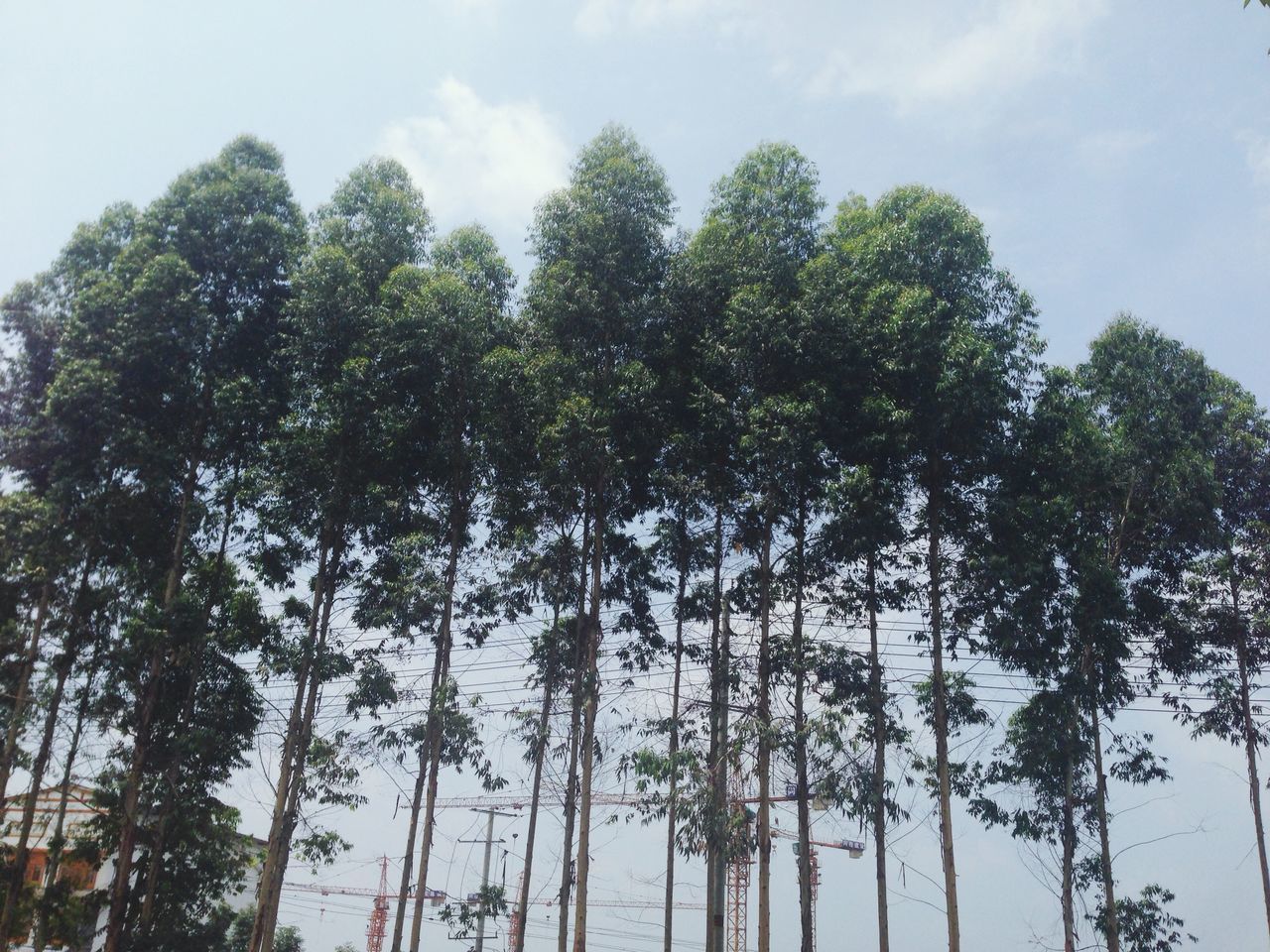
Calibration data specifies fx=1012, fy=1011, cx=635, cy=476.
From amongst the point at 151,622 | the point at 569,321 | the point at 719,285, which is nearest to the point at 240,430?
the point at 151,622

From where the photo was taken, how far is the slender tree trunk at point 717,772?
1463 cm

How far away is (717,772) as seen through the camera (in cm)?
1507

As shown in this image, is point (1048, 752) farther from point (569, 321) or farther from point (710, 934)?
point (569, 321)

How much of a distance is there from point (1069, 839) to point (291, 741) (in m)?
13.1

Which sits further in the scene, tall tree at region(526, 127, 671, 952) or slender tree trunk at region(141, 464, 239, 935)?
slender tree trunk at region(141, 464, 239, 935)

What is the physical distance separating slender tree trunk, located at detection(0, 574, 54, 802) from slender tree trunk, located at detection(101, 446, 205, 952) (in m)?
1.90

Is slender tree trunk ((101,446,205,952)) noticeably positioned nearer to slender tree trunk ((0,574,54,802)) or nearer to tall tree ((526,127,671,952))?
slender tree trunk ((0,574,54,802))

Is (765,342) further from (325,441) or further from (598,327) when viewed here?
(325,441)

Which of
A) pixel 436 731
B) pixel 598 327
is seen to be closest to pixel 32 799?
pixel 436 731

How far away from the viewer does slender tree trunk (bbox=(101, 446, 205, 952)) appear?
57.1 ft

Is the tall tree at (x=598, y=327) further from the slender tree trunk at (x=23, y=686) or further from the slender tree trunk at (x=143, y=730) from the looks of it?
the slender tree trunk at (x=23, y=686)

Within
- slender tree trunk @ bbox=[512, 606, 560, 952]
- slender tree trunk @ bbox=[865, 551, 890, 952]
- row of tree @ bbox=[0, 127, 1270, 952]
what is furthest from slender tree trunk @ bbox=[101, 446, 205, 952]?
slender tree trunk @ bbox=[865, 551, 890, 952]

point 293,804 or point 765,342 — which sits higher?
point 765,342

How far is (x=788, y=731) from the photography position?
15.0 m
